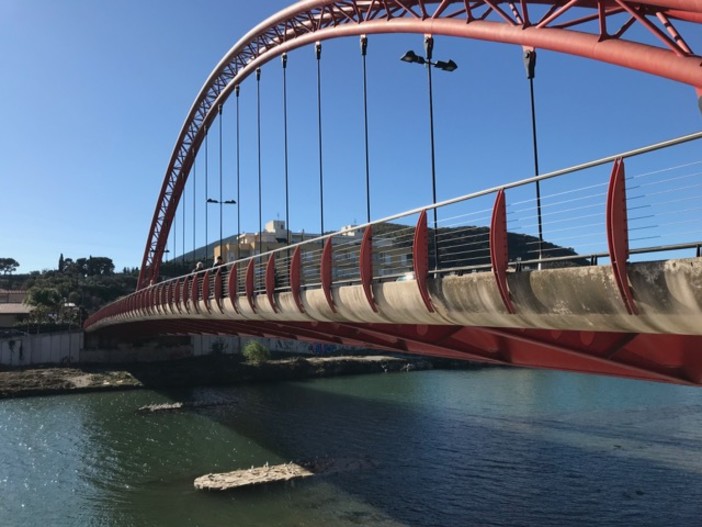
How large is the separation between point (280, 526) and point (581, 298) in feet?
47.5

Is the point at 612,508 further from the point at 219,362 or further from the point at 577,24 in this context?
the point at 219,362

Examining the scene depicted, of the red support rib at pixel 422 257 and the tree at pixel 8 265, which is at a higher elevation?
the tree at pixel 8 265

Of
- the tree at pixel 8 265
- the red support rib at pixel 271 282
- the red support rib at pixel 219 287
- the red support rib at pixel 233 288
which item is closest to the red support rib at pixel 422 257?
the red support rib at pixel 271 282

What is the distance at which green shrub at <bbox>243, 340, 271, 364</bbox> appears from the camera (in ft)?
210

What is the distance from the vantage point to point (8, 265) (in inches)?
7052

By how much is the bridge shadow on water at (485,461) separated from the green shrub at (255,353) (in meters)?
22.0

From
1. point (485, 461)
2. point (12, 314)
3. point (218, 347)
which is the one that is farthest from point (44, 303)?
point (485, 461)

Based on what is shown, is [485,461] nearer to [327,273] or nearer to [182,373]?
[327,273]

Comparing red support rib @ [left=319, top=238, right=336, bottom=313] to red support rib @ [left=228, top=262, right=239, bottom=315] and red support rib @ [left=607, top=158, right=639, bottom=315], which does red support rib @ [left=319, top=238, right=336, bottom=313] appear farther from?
red support rib @ [left=607, top=158, right=639, bottom=315]

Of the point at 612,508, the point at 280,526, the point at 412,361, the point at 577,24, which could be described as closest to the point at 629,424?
the point at 612,508

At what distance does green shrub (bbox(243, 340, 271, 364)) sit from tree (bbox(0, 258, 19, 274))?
475 ft

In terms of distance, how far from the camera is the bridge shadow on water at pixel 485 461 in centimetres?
1911

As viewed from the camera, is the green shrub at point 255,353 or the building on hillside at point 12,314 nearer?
the green shrub at point 255,353

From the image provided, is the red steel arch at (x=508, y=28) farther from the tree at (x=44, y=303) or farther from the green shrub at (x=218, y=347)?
the tree at (x=44, y=303)
